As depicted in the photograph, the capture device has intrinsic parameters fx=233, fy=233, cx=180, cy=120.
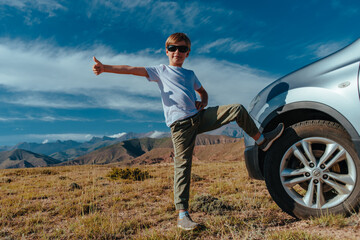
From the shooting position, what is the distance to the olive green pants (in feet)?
9.07

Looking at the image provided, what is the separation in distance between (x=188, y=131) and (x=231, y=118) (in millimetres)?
532

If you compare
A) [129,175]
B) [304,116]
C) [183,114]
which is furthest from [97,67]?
[129,175]

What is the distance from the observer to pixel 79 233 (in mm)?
2805

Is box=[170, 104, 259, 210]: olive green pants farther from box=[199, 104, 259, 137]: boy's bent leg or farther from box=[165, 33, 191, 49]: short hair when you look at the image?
box=[165, 33, 191, 49]: short hair

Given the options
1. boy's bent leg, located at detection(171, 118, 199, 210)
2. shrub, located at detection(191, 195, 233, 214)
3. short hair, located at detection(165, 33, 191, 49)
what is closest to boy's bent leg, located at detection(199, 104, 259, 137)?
boy's bent leg, located at detection(171, 118, 199, 210)

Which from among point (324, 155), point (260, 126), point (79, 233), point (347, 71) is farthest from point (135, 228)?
point (347, 71)

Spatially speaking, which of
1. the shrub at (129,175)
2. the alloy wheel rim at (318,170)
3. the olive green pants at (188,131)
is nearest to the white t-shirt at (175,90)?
the olive green pants at (188,131)

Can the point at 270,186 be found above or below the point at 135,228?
above

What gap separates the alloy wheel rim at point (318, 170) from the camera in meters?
2.48

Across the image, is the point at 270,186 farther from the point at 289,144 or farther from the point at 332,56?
the point at 332,56

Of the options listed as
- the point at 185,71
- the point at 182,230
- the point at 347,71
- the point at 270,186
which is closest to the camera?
the point at 347,71

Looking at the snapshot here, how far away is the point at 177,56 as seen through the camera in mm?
2953

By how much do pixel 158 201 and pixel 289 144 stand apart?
2.77m

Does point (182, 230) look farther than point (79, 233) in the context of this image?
No
